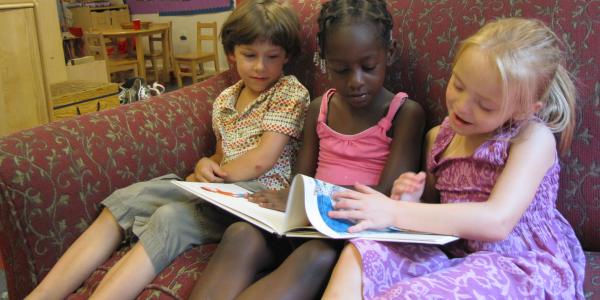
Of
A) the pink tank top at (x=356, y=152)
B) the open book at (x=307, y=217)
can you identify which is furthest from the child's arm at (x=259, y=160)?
the open book at (x=307, y=217)

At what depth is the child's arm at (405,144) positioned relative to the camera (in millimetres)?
1197

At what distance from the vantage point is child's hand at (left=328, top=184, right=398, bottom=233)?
93 centimetres

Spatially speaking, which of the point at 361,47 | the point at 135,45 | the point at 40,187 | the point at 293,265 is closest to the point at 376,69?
the point at 361,47

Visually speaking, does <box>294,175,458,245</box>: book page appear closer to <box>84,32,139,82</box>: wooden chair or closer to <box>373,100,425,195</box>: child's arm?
<box>373,100,425,195</box>: child's arm

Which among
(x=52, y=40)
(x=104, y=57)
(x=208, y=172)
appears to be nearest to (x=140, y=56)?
(x=104, y=57)

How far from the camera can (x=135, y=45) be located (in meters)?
5.06

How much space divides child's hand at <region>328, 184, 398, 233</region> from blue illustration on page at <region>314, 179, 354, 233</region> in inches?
0.5

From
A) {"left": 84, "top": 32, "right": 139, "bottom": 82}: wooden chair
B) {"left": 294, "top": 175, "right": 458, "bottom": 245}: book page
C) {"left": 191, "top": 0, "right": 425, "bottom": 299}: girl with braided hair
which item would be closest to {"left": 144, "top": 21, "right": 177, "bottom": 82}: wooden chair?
{"left": 84, "top": 32, "right": 139, "bottom": 82}: wooden chair

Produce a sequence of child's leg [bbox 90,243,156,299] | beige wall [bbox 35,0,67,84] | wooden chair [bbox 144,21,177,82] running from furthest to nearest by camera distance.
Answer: wooden chair [bbox 144,21,177,82], beige wall [bbox 35,0,67,84], child's leg [bbox 90,243,156,299]

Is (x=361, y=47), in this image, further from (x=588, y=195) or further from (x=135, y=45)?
(x=135, y=45)

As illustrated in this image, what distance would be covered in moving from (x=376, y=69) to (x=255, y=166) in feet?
1.29

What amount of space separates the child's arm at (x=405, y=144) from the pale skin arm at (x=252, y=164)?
0.29 m

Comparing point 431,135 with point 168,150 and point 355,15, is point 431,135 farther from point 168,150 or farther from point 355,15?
point 168,150

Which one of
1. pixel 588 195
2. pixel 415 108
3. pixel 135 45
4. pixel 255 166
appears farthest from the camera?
pixel 135 45
